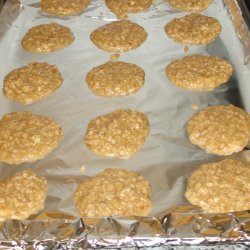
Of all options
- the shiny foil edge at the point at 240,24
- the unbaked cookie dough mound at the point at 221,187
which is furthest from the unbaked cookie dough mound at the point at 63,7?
the unbaked cookie dough mound at the point at 221,187

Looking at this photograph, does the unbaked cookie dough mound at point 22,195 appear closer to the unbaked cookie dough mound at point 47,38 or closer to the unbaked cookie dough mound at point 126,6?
the unbaked cookie dough mound at point 47,38

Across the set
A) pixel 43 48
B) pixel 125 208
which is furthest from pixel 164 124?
pixel 43 48

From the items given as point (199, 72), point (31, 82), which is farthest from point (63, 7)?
point (199, 72)

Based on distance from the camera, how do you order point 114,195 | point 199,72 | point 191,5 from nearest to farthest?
1. point 114,195
2. point 199,72
3. point 191,5

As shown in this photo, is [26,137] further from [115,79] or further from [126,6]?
[126,6]

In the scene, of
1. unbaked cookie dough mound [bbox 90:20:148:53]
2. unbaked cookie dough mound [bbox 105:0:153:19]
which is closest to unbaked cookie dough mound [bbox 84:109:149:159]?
unbaked cookie dough mound [bbox 90:20:148:53]

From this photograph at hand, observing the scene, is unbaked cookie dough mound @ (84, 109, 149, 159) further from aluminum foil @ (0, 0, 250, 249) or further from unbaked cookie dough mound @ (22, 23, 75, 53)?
unbaked cookie dough mound @ (22, 23, 75, 53)
